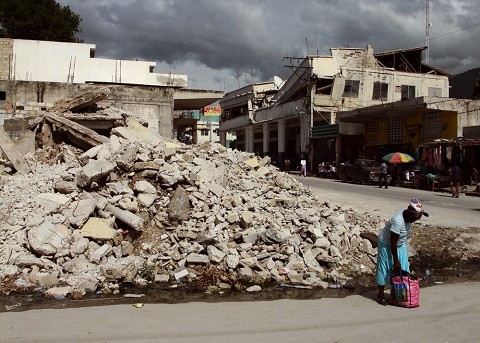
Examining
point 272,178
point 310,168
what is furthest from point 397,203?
point 310,168

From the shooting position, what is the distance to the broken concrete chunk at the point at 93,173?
9016 millimetres

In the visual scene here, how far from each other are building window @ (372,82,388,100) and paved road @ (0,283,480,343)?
110 ft

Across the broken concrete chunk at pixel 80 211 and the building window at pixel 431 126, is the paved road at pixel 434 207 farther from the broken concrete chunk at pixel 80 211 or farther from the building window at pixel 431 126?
the building window at pixel 431 126

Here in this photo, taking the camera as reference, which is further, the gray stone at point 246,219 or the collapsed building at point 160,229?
the gray stone at point 246,219

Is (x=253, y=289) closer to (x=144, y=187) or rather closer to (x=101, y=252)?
(x=101, y=252)

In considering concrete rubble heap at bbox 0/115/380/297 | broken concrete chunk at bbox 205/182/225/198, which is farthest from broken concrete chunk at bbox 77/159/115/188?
broken concrete chunk at bbox 205/182/225/198

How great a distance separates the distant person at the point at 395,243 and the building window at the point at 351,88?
106ft

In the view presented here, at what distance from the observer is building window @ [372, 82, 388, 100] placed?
3725cm

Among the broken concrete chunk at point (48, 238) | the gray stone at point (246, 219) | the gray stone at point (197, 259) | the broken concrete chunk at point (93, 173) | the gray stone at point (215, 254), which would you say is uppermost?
the broken concrete chunk at point (93, 173)

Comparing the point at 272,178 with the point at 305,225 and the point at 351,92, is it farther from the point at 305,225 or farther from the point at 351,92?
the point at 351,92

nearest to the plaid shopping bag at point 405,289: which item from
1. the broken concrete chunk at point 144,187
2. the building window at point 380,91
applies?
the broken concrete chunk at point 144,187

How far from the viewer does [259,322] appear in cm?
502

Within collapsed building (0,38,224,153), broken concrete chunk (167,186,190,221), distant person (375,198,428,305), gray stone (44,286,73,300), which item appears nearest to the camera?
distant person (375,198,428,305)

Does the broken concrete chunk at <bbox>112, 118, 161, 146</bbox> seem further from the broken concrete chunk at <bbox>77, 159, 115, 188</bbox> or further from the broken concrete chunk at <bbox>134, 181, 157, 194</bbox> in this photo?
the broken concrete chunk at <bbox>134, 181, 157, 194</bbox>
